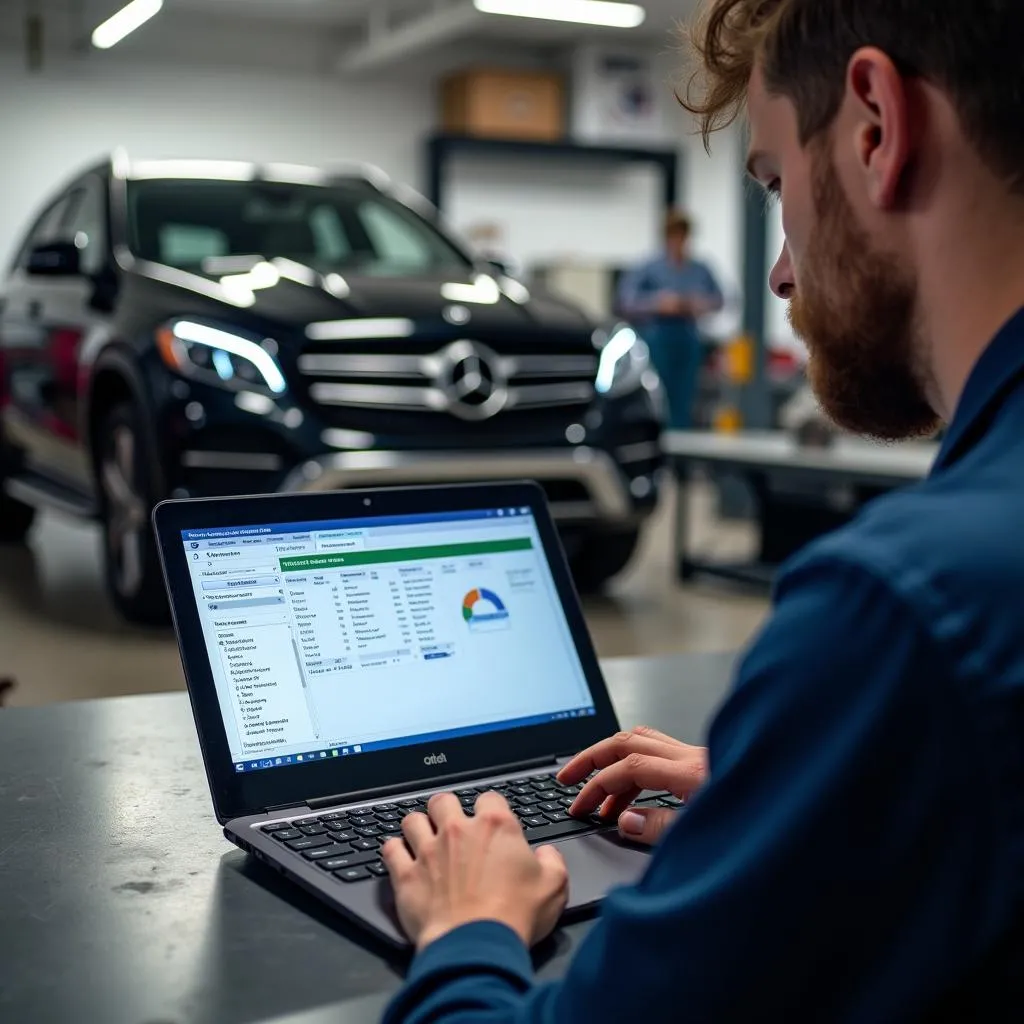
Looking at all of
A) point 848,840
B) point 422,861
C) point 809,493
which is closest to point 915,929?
point 848,840

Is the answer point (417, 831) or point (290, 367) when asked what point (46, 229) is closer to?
point (290, 367)

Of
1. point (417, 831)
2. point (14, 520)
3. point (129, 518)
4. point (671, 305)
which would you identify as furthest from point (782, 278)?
point (671, 305)

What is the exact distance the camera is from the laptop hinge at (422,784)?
93cm

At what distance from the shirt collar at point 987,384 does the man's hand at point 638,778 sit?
0.36 m

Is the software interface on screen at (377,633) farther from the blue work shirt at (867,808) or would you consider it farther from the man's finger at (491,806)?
the blue work shirt at (867,808)

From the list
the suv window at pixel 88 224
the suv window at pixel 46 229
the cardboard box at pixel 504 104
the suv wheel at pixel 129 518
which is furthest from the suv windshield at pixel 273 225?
the cardboard box at pixel 504 104

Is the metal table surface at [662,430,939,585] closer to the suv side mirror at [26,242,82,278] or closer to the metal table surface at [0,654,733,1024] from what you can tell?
the suv side mirror at [26,242,82,278]

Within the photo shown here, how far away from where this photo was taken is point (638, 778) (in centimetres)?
91

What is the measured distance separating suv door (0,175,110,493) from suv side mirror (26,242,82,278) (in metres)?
0.02

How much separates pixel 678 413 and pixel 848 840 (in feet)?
26.2

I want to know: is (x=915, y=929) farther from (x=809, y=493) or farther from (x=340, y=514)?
(x=809, y=493)

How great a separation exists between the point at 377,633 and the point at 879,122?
1.70ft

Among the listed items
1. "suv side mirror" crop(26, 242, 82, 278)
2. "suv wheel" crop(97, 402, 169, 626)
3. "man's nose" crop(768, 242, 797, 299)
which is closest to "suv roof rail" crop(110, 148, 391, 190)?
"suv side mirror" crop(26, 242, 82, 278)

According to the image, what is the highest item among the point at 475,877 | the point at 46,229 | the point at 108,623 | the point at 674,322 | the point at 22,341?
the point at 475,877
